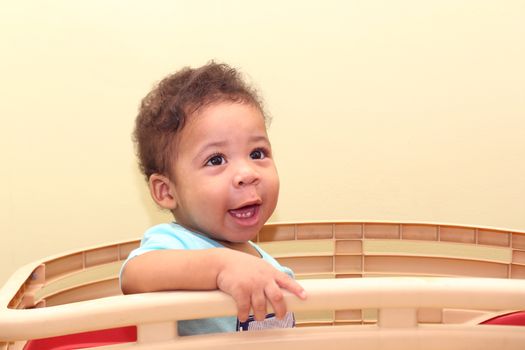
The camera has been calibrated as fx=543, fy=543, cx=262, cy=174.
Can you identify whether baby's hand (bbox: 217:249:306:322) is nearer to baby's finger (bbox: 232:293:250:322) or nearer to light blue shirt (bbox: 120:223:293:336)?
baby's finger (bbox: 232:293:250:322)

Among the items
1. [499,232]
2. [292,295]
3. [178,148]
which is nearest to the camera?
[292,295]

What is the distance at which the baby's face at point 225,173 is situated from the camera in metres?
0.54

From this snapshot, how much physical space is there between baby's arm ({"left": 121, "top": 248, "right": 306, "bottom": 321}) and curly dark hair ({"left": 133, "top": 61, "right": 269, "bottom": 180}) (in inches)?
6.1

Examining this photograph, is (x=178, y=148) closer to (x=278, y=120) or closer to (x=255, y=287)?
(x=255, y=287)

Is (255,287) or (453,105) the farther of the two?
(453,105)

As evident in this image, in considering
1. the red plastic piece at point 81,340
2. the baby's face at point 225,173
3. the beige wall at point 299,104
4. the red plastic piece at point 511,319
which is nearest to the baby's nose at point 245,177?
the baby's face at point 225,173

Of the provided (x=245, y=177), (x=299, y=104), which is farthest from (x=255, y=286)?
(x=299, y=104)

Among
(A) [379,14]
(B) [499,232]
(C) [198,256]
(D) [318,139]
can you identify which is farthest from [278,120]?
(C) [198,256]

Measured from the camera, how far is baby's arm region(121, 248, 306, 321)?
0.37 metres

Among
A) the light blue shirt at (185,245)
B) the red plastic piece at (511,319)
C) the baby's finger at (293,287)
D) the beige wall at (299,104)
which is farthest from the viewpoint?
the beige wall at (299,104)

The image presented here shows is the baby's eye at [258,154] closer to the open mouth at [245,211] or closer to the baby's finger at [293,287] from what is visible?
the open mouth at [245,211]

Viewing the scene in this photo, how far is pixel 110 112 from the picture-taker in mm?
1075

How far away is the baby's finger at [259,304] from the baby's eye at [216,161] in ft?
0.67

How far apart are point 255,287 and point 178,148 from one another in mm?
239
